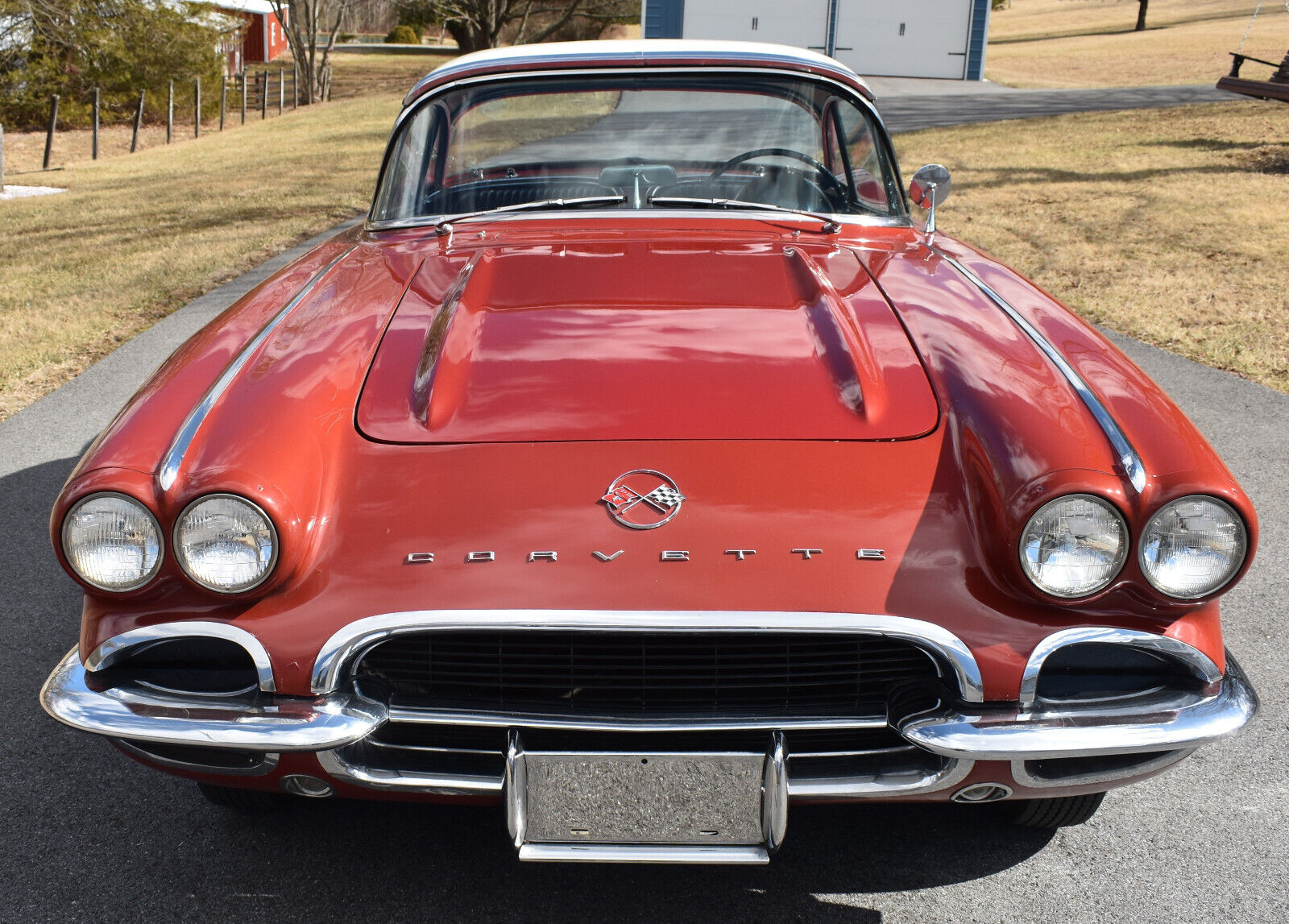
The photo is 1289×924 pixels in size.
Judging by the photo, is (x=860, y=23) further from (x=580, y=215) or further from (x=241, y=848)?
(x=241, y=848)

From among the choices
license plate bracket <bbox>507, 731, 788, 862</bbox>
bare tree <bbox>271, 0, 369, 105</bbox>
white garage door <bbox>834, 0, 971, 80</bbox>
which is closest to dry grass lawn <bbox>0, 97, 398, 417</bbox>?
license plate bracket <bbox>507, 731, 788, 862</bbox>

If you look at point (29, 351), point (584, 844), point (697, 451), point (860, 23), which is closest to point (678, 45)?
point (697, 451)

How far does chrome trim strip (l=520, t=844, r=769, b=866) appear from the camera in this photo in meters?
1.72

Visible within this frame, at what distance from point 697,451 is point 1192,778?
1.44 meters

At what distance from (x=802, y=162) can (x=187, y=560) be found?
7.40 feet

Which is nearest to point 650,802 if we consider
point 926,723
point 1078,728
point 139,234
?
point 926,723

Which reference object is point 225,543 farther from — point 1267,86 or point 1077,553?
point 1267,86

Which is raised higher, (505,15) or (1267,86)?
(505,15)

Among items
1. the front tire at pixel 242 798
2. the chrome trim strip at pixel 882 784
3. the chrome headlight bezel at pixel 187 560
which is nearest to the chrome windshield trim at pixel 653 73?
the chrome headlight bezel at pixel 187 560

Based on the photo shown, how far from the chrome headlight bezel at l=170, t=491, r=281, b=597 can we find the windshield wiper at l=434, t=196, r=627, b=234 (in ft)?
4.63

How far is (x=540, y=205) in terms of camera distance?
3053mm

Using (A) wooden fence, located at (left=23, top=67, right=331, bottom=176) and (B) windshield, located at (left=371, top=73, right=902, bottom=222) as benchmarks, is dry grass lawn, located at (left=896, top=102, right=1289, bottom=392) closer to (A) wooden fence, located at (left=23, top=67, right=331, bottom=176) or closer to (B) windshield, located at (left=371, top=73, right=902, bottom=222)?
(B) windshield, located at (left=371, top=73, right=902, bottom=222)

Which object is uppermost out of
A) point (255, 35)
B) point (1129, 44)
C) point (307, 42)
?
point (1129, 44)

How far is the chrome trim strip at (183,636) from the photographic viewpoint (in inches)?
67.7
